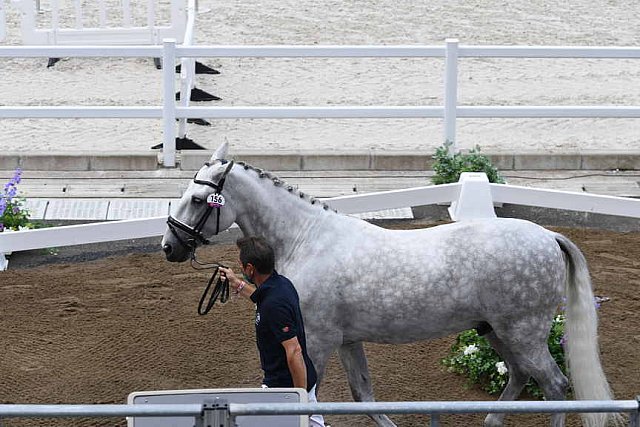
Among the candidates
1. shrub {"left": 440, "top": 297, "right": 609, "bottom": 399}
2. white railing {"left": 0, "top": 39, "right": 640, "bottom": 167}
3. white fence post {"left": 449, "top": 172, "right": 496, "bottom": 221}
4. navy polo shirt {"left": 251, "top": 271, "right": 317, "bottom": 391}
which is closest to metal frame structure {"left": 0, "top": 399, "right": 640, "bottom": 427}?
navy polo shirt {"left": 251, "top": 271, "right": 317, "bottom": 391}

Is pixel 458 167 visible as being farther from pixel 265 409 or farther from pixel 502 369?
pixel 265 409

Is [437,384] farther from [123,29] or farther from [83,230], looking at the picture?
[123,29]

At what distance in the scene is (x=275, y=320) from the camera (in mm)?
6949

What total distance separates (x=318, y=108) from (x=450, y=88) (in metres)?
1.38

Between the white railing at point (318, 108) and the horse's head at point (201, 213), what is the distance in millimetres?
6162

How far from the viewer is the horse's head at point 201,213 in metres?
7.82

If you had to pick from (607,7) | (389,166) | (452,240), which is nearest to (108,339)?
(452,240)

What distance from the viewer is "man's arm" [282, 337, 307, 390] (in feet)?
22.9

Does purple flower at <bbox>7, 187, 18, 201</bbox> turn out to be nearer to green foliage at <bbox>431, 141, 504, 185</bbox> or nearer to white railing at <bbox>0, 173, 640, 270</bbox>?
white railing at <bbox>0, 173, 640, 270</bbox>

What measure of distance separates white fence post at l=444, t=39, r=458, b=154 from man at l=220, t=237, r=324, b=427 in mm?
6890

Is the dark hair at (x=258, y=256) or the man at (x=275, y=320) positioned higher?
the dark hair at (x=258, y=256)

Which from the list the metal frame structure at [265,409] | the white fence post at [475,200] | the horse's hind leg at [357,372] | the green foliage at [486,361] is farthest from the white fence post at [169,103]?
the metal frame structure at [265,409]

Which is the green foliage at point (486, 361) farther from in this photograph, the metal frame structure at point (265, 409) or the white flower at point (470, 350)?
the metal frame structure at point (265, 409)

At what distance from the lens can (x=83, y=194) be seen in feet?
44.0
